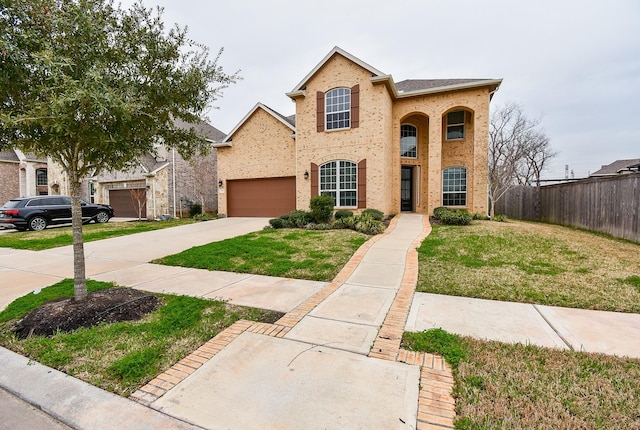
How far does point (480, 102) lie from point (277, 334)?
45.5ft

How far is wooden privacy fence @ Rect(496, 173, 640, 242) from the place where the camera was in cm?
919

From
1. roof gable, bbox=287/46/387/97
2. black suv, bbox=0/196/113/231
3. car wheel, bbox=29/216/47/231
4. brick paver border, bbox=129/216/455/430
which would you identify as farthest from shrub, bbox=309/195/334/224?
car wheel, bbox=29/216/47/231

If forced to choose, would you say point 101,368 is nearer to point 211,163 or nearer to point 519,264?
point 519,264

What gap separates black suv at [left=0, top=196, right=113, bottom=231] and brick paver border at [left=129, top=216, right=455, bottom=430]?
15.7 meters

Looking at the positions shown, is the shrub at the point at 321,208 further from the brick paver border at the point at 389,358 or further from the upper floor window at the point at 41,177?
the upper floor window at the point at 41,177

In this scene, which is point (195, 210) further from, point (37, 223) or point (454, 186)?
point (454, 186)

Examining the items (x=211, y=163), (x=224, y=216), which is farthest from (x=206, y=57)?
(x=211, y=163)

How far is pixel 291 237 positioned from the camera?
371 inches

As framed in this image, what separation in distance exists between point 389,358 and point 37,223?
57.8ft

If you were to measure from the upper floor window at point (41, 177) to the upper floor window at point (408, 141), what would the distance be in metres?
29.1

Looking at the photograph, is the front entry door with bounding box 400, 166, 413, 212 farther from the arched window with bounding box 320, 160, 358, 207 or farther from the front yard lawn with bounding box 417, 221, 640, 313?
the front yard lawn with bounding box 417, 221, 640, 313

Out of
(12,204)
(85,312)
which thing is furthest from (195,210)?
(85,312)

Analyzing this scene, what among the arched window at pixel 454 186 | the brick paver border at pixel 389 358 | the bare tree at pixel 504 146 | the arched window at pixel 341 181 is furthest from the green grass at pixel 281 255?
the bare tree at pixel 504 146

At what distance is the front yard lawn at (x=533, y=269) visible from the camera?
15.0ft
